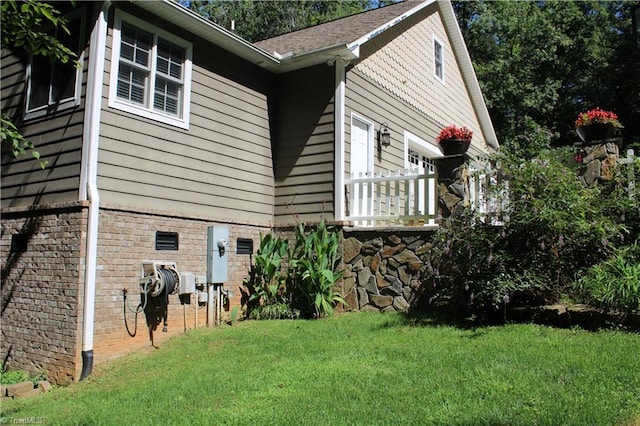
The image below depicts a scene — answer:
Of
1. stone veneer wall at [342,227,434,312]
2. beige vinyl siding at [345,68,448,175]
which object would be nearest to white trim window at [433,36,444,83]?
beige vinyl siding at [345,68,448,175]

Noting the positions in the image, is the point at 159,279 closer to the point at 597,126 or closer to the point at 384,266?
the point at 384,266

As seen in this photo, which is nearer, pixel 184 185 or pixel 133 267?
pixel 133 267

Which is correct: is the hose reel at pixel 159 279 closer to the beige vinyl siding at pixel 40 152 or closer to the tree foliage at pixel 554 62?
the beige vinyl siding at pixel 40 152

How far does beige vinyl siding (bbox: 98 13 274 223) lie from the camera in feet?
21.6

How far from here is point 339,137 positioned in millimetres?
8383

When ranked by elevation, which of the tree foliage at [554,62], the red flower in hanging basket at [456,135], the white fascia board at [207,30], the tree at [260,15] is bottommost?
the red flower in hanging basket at [456,135]

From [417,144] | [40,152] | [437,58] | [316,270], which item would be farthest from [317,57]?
[437,58]

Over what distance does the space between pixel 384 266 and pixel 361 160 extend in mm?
2591

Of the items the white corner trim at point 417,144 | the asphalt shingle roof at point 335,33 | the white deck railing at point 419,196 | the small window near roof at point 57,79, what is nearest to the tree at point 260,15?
the asphalt shingle roof at point 335,33

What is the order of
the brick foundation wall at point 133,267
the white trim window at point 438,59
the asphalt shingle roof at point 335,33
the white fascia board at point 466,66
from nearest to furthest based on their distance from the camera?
the brick foundation wall at point 133,267, the asphalt shingle roof at point 335,33, the white trim window at point 438,59, the white fascia board at point 466,66

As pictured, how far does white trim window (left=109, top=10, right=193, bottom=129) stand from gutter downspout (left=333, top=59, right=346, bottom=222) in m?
2.41

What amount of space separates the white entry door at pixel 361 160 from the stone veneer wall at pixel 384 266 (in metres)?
0.45

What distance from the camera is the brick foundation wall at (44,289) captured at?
6051 millimetres

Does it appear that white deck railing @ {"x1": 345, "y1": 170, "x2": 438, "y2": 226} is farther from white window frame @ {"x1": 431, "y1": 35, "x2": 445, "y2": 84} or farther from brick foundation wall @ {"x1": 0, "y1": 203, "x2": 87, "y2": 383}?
white window frame @ {"x1": 431, "y1": 35, "x2": 445, "y2": 84}
